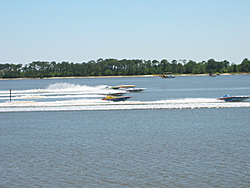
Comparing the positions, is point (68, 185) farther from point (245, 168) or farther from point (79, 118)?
point (79, 118)

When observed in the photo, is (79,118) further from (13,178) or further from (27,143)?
(13,178)

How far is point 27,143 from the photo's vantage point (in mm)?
23250

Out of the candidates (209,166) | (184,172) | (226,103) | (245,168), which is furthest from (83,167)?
(226,103)

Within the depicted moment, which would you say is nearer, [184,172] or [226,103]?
[184,172]

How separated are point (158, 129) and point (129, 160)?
9.72 metres

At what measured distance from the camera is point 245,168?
16656 millimetres

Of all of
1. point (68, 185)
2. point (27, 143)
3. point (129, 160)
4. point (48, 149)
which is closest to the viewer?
point (68, 185)

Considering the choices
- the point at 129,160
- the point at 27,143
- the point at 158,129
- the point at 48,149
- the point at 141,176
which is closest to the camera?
the point at 141,176

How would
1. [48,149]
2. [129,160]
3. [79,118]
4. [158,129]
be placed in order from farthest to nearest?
[79,118] → [158,129] → [48,149] → [129,160]

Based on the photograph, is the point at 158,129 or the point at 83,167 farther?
the point at 158,129

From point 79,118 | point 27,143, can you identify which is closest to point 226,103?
point 79,118

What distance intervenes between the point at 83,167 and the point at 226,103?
29.2m

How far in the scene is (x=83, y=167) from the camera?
57.1ft

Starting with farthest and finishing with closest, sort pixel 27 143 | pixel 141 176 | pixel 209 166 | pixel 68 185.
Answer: pixel 27 143 → pixel 209 166 → pixel 141 176 → pixel 68 185
